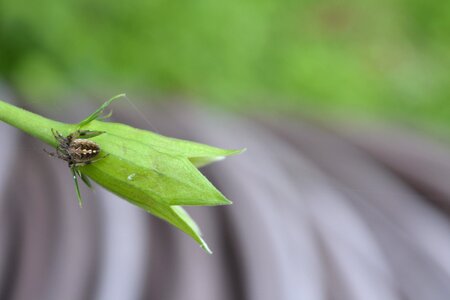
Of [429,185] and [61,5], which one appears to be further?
[61,5]

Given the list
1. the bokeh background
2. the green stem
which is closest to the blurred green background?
the bokeh background

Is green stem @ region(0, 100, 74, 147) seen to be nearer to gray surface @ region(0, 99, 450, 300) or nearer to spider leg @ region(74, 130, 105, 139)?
spider leg @ region(74, 130, 105, 139)

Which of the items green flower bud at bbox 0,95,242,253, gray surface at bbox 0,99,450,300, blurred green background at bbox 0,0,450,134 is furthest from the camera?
blurred green background at bbox 0,0,450,134

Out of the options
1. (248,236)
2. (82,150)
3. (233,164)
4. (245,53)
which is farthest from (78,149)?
(245,53)

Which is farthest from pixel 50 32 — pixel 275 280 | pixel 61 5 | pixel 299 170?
pixel 275 280

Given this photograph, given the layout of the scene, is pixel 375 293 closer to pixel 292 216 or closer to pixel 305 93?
pixel 292 216

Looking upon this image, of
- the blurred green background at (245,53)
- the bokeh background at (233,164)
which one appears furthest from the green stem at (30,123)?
the blurred green background at (245,53)
